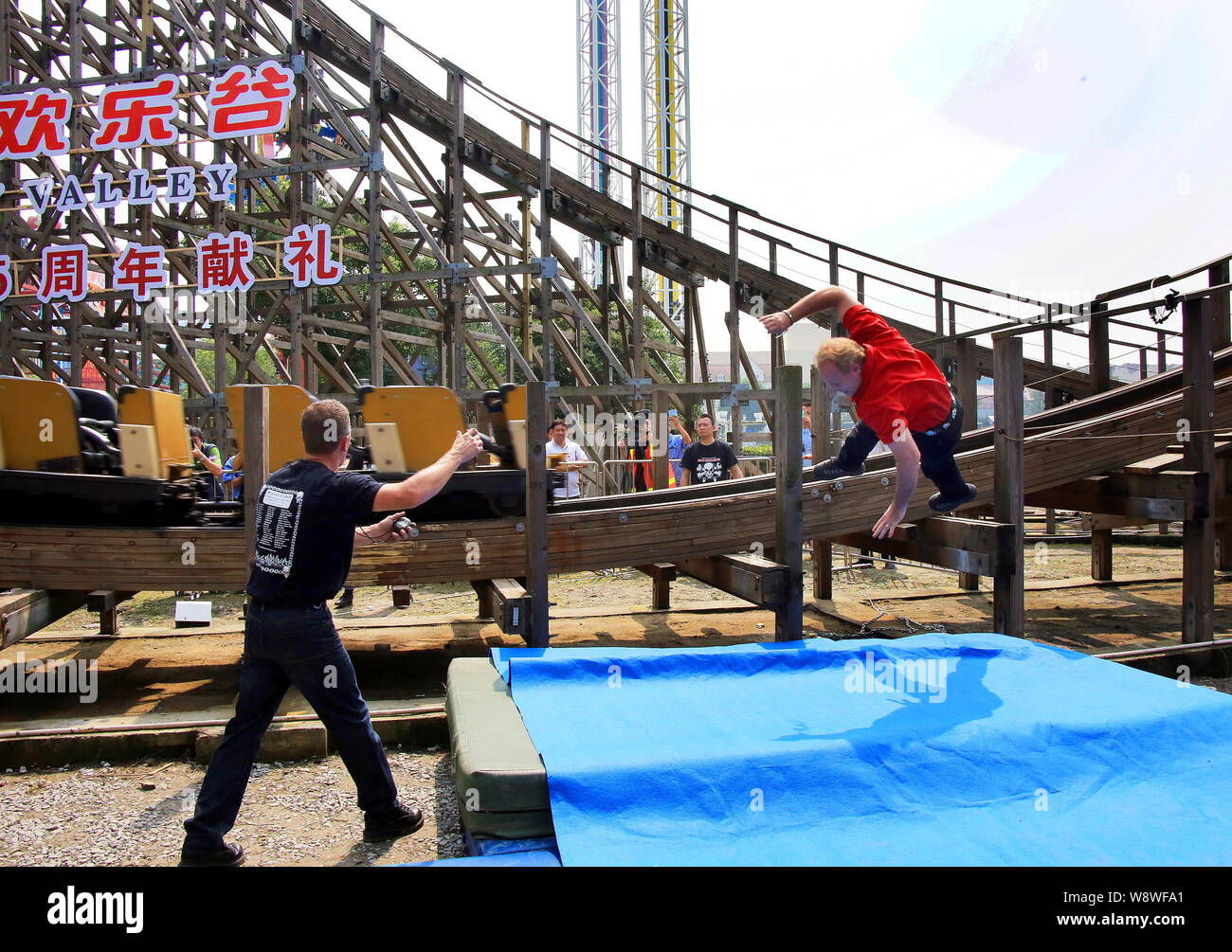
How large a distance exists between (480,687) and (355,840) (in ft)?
2.74

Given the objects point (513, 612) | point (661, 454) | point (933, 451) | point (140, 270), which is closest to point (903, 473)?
point (933, 451)

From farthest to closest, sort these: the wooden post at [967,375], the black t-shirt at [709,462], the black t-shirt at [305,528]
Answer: the black t-shirt at [709,462], the wooden post at [967,375], the black t-shirt at [305,528]

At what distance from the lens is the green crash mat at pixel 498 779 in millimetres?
2869

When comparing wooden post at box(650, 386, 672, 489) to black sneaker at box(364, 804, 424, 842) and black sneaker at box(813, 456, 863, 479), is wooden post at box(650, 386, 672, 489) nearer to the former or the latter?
black sneaker at box(813, 456, 863, 479)

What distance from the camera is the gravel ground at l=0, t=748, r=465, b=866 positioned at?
11.5ft

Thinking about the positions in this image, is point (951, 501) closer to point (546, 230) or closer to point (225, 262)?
point (546, 230)

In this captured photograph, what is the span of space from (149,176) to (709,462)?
1148 cm

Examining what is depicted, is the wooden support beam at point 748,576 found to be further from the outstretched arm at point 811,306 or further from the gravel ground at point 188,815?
the gravel ground at point 188,815

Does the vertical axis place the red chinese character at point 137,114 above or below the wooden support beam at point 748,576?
above

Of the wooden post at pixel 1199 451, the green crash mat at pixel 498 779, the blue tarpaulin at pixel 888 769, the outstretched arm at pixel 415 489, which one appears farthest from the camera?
the wooden post at pixel 1199 451

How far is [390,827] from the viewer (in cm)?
355

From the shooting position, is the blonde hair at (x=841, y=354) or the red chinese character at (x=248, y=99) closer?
the blonde hair at (x=841, y=354)

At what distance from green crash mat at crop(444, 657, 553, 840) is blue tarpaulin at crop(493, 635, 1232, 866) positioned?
0.24 ft

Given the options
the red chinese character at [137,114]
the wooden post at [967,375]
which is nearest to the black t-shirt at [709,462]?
the wooden post at [967,375]
